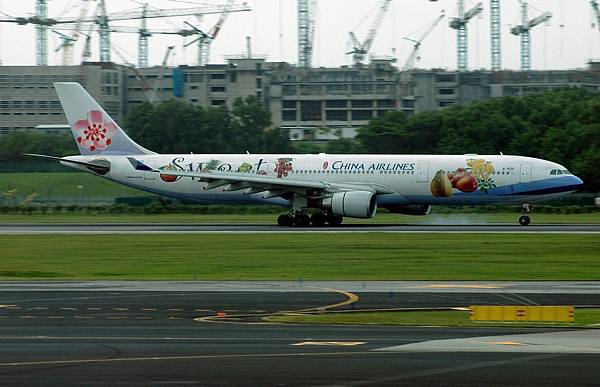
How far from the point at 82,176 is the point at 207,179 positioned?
4613 centimetres

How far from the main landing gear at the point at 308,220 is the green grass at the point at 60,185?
38.5 meters

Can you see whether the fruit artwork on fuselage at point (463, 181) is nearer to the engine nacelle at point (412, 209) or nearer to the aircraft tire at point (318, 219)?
the engine nacelle at point (412, 209)

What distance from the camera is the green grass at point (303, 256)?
39.2 m

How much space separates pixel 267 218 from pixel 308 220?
11.3 metres

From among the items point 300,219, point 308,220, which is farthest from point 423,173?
point 300,219

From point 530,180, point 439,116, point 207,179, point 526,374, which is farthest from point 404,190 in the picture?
point 439,116

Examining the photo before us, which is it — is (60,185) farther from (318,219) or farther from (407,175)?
(407,175)

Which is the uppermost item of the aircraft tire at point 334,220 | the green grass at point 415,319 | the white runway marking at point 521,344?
the aircraft tire at point 334,220

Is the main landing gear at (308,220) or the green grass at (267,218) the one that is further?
the green grass at (267,218)

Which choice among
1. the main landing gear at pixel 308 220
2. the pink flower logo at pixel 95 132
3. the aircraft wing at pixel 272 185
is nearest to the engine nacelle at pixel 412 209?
the aircraft wing at pixel 272 185

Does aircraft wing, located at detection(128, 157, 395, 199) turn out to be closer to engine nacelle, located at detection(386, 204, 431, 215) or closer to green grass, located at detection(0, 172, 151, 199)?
engine nacelle, located at detection(386, 204, 431, 215)

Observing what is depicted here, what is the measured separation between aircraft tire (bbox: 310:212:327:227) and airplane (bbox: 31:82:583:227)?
60 mm

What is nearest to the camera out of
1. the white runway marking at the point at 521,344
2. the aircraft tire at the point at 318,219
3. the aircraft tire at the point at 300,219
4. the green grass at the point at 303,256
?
the white runway marking at the point at 521,344

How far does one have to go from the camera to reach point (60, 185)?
10594 cm
